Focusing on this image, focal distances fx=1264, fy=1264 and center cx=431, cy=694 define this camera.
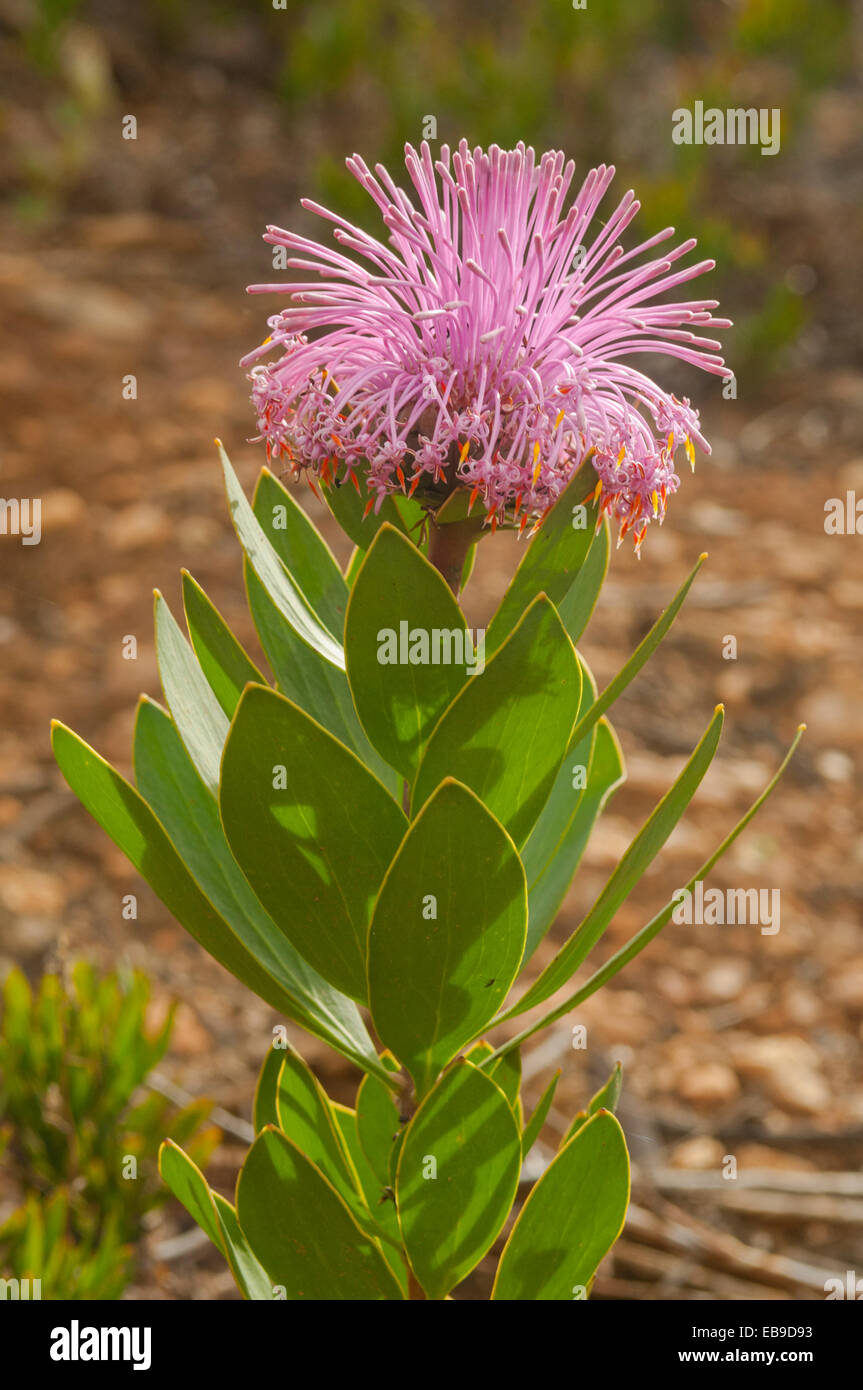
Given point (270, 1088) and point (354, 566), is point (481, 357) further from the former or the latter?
point (270, 1088)

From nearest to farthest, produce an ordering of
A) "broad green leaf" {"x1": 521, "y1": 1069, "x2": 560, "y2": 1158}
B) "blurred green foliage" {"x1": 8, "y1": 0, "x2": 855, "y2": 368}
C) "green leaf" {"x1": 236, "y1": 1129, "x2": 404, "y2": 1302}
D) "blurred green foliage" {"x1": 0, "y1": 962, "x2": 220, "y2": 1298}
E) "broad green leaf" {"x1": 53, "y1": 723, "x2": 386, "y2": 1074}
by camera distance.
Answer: "broad green leaf" {"x1": 53, "y1": 723, "x2": 386, "y2": 1074} < "green leaf" {"x1": 236, "y1": 1129, "x2": 404, "y2": 1302} < "broad green leaf" {"x1": 521, "y1": 1069, "x2": 560, "y2": 1158} < "blurred green foliage" {"x1": 0, "y1": 962, "x2": 220, "y2": 1298} < "blurred green foliage" {"x1": 8, "y1": 0, "x2": 855, "y2": 368}

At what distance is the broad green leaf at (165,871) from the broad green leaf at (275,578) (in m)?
0.21

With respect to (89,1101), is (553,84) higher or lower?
higher

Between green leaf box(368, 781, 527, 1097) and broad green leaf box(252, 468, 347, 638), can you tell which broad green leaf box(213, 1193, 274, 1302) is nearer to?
green leaf box(368, 781, 527, 1097)

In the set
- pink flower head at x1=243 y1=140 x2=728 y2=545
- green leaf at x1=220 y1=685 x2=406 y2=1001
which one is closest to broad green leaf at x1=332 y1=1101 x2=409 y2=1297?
green leaf at x1=220 y1=685 x2=406 y2=1001

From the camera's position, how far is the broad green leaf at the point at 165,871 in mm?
1056

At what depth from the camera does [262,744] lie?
3.21 feet

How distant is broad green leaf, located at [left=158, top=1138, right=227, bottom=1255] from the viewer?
118 centimetres

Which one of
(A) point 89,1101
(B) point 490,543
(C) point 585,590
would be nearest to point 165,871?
(C) point 585,590

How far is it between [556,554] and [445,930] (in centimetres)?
32

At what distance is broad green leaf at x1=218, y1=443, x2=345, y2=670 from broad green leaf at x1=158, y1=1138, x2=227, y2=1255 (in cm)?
48

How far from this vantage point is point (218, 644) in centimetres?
119

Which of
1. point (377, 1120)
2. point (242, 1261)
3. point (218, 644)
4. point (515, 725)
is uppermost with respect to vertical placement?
point (218, 644)
